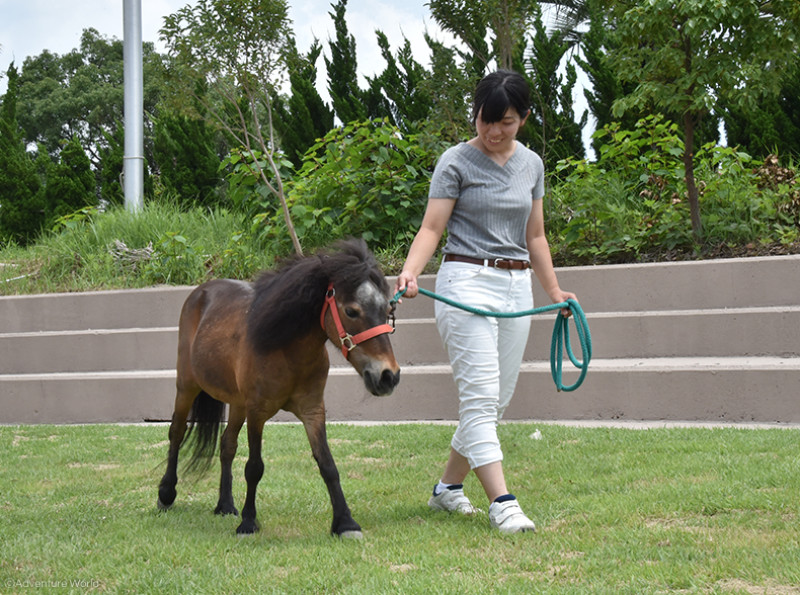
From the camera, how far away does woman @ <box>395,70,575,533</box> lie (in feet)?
12.2

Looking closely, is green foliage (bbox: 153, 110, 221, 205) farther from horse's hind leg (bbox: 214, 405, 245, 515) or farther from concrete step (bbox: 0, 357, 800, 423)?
horse's hind leg (bbox: 214, 405, 245, 515)

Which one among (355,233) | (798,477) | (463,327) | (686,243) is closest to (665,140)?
(686,243)

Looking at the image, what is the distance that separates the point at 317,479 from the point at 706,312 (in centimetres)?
358

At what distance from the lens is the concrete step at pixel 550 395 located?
6.30 metres

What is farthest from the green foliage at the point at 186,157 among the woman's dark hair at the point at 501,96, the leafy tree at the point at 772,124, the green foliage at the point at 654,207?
the woman's dark hair at the point at 501,96

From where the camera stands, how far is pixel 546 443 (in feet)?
18.9

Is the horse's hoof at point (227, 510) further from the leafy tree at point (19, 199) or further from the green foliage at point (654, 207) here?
the leafy tree at point (19, 199)

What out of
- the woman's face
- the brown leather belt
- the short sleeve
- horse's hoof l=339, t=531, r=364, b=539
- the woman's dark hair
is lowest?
horse's hoof l=339, t=531, r=364, b=539

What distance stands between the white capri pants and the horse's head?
0.30m

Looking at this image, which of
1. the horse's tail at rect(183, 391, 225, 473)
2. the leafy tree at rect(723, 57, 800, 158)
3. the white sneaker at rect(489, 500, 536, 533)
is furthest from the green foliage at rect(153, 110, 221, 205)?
the white sneaker at rect(489, 500, 536, 533)

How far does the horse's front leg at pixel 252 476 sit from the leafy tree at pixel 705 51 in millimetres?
5154

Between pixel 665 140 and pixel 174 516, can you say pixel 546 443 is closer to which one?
pixel 174 516

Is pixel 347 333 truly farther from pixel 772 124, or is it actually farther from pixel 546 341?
pixel 772 124

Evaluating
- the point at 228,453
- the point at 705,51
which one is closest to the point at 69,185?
the point at 705,51
